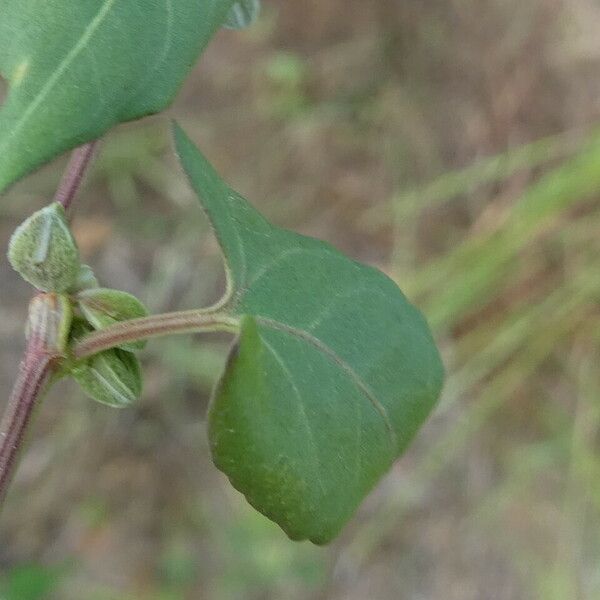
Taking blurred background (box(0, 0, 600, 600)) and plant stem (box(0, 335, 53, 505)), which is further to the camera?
blurred background (box(0, 0, 600, 600))

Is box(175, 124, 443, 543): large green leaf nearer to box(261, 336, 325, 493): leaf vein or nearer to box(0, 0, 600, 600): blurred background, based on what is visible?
box(261, 336, 325, 493): leaf vein

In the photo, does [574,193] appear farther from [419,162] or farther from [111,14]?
[111,14]

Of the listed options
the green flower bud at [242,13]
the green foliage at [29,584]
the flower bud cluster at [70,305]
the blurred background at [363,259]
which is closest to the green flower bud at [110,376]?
the flower bud cluster at [70,305]

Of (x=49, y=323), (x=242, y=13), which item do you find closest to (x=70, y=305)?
(x=49, y=323)

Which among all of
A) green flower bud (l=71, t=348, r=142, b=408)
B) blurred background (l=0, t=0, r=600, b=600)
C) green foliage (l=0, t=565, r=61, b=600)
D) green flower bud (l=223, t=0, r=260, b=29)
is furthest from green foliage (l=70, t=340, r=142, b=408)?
blurred background (l=0, t=0, r=600, b=600)

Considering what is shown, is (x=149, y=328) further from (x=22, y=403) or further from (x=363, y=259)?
(x=363, y=259)

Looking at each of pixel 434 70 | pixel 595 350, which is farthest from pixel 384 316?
pixel 434 70
